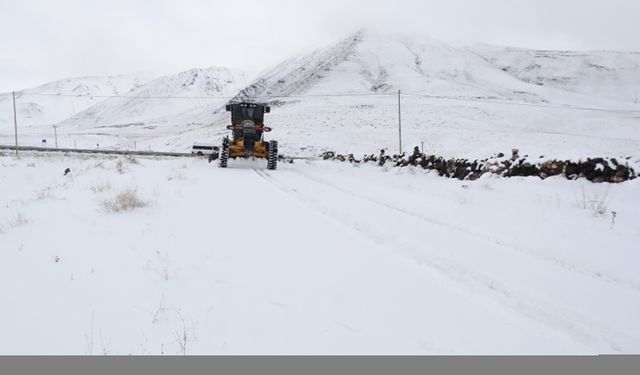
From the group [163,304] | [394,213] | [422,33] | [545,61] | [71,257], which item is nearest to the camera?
[163,304]

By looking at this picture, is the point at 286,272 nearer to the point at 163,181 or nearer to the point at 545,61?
the point at 163,181

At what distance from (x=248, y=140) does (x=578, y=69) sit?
134 m

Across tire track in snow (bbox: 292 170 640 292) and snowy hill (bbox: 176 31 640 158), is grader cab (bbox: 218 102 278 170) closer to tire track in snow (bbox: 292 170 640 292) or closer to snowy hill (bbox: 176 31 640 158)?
snowy hill (bbox: 176 31 640 158)

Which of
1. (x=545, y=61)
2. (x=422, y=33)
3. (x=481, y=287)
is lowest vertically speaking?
(x=481, y=287)

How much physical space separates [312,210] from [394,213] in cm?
134

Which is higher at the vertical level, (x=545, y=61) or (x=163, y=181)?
(x=545, y=61)

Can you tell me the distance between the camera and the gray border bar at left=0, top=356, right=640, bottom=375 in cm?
216

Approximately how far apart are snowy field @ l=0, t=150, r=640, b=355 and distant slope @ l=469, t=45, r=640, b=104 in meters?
122

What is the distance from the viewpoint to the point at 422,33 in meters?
158

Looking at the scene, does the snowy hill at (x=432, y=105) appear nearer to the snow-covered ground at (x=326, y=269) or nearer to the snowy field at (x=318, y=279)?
the snow-covered ground at (x=326, y=269)

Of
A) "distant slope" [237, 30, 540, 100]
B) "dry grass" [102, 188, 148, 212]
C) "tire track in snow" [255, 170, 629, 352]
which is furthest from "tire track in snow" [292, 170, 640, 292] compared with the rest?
"distant slope" [237, 30, 540, 100]

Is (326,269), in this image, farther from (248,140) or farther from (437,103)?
(437,103)

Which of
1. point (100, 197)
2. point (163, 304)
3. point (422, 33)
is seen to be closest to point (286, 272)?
point (163, 304)

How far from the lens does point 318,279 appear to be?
3.53m
